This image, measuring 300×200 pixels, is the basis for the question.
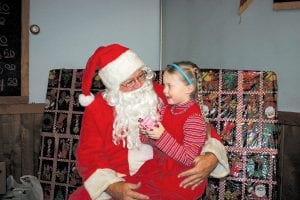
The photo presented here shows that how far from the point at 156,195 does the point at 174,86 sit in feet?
1.49

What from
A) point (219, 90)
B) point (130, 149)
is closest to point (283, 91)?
point (219, 90)

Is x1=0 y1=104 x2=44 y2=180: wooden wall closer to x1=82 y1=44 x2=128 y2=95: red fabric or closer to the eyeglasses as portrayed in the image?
x1=82 y1=44 x2=128 y2=95: red fabric

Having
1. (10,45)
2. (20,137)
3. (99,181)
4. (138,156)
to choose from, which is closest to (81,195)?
(99,181)

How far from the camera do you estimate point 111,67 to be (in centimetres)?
154

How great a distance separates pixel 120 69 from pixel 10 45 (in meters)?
1.06

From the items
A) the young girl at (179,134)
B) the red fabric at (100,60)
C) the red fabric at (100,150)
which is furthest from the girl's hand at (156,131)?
the red fabric at (100,60)

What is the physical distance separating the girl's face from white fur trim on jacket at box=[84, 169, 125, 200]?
40 cm

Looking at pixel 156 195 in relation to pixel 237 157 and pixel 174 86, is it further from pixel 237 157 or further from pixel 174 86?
pixel 237 157

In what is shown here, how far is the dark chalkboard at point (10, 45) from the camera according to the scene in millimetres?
2178

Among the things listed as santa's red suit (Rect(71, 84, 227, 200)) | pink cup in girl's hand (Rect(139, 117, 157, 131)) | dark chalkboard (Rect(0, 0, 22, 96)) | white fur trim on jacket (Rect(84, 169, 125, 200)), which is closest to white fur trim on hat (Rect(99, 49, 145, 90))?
santa's red suit (Rect(71, 84, 227, 200))

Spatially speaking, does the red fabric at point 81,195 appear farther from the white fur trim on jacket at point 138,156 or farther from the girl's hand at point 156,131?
the girl's hand at point 156,131

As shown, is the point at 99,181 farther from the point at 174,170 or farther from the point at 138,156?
the point at 174,170

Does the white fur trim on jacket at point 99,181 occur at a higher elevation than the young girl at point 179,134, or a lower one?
lower

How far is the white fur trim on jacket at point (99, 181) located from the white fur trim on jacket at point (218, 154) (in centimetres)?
42
